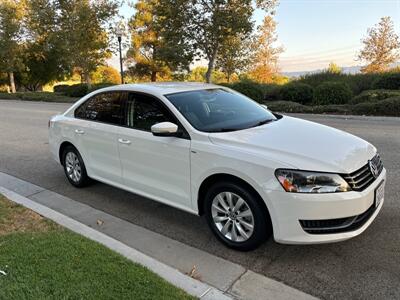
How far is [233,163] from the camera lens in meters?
3.48

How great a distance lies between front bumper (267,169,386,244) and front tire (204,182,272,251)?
0.52 feet

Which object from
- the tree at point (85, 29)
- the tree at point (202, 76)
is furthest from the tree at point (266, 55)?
the tree at point (85, 29)

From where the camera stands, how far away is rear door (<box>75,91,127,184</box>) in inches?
191

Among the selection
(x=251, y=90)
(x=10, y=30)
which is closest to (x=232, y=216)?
(x=251, y=90)

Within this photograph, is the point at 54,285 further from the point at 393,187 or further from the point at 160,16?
the point at 160,16

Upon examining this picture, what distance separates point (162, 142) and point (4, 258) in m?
1.83

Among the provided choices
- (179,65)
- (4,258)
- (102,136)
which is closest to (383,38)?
(179,65)

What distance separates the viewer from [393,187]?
206 inches

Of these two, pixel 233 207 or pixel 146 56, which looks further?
pixel 146 56

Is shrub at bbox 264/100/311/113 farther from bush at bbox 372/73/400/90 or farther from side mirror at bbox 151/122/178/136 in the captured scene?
side mirror at bbox 151/122/178/136

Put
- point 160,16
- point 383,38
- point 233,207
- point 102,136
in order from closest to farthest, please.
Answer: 1. point 233,207
2. point 102,136
3. point 160,16
4. point 383,38

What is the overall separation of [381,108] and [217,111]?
413 inches

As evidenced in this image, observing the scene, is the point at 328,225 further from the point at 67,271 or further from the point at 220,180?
the point at 67,271

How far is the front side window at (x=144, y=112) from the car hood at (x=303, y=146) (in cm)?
77
